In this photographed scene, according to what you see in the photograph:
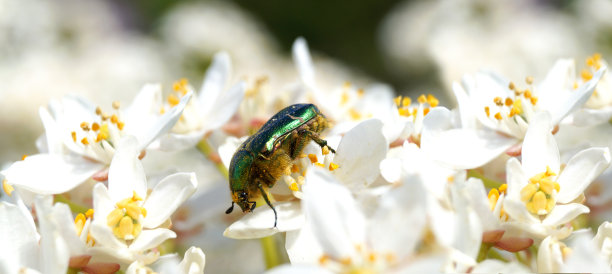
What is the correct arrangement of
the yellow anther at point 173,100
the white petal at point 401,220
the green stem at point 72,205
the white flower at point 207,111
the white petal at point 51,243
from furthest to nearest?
the yellow anther at point 173,100
the white flower at point 207,111
the green stem at point 72,205
the white petal at point 51,243
the white petal at point 401,220

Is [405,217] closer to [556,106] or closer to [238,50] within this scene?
[556,106]

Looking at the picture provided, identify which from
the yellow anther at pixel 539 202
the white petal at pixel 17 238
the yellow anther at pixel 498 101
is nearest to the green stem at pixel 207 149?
the white petal at pixel 17 238

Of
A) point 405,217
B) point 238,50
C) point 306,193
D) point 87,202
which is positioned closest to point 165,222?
point 87,202

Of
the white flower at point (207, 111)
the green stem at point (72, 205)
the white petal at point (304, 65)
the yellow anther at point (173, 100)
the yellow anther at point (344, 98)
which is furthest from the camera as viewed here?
the yellow anther at point (344, 98)

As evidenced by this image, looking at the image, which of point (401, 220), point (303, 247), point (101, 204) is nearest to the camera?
point (401, 220)

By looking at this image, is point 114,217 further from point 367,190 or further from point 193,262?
point 367,190

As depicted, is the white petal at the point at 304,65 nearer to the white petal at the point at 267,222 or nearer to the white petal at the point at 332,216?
the white petal at the point at 267,222

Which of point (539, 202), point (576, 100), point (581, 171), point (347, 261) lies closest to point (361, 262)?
point (347, 261)
